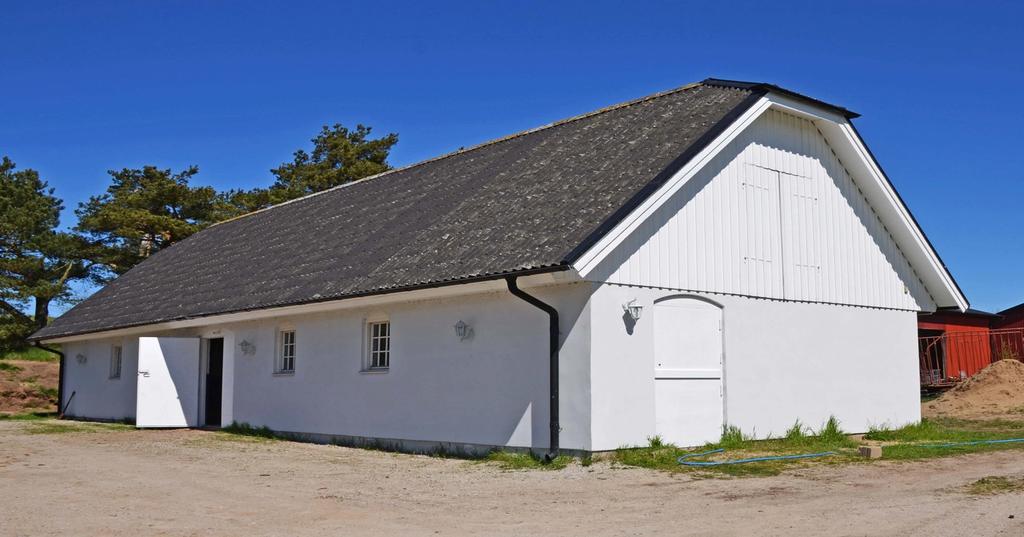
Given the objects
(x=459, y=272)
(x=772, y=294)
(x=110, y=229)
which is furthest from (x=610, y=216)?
(x=110, y=229)

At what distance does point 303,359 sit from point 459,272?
5214 mm

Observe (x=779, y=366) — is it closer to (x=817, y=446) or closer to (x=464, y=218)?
(x=817, y=446)

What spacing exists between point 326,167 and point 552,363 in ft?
122

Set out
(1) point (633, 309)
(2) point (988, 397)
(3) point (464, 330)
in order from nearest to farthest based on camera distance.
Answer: (1) point (633, 309)
(3) point (464, 330)
(2) point (988, 397)

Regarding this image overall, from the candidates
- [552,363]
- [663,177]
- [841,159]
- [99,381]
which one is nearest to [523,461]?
[552,363]

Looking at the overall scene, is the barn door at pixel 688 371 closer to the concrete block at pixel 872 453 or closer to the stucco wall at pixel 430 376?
the stucco wall at pixel 430 376

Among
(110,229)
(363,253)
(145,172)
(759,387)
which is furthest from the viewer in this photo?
(145,172)

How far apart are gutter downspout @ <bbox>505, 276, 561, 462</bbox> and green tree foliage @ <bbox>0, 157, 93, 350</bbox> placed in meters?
30.7

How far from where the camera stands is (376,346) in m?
15.8

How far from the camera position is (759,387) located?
47.6 feet

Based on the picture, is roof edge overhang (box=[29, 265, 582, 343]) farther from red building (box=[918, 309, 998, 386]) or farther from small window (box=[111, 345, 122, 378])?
red building (box=[918, 309, 998, 386])

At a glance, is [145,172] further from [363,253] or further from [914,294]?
[914,294]

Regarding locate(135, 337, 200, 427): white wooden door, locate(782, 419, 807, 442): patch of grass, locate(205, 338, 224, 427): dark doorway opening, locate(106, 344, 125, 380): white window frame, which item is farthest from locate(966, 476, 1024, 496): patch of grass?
locate(106, 344, 125, 380): white window frame

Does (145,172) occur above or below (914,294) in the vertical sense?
above
